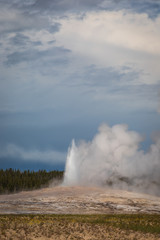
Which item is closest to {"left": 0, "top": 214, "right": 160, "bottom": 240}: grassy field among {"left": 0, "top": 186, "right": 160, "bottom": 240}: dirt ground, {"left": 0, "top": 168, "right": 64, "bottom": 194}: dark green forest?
{"left": 0, "top": 186, "right": 160, "bottom": 240}: dirt ground

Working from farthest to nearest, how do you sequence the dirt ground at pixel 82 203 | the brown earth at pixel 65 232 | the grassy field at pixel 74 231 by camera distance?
the dirt ground at pixel 82 203, the grassy field at pixel 74 231, the brown earth at pixel 65 232

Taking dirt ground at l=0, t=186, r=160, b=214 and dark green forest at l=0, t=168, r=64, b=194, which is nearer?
dirt ground at l=0, t=186, r=160, b=214

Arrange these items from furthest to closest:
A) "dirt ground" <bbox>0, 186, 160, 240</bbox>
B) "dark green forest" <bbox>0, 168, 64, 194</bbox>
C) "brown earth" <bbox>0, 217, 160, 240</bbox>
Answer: "dark green forest" <bbox>0, 168, 64, 194</bbox> → "dirt ground" <bbox>0, 186, 160, 240</bbox> → "brown earth" <bbox>0, 217, 160, 240</bbox>

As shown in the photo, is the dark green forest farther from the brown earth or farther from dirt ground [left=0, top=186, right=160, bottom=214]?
the brown earth

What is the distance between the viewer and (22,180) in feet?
331

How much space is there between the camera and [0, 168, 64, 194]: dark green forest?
95.9 metres

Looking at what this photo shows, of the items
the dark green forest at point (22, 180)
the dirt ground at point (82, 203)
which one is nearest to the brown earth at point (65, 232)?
the dirt ground at point (82, 203)

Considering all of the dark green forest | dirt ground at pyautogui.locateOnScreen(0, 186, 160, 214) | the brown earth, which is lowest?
the brown earth

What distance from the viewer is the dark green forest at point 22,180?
95875 mm

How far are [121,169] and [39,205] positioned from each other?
32.6 metres

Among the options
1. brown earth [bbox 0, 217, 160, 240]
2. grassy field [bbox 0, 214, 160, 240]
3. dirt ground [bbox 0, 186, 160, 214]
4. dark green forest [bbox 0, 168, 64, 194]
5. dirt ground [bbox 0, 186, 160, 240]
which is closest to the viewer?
brown earth [bbox 0, 217, 160, 240]

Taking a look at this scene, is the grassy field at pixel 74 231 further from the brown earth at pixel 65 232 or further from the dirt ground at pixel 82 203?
the dirt ground at pixel 82 203

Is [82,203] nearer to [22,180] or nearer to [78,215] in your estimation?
[78,215]

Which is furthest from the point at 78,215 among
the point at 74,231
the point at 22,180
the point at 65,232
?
the point at 22,180
